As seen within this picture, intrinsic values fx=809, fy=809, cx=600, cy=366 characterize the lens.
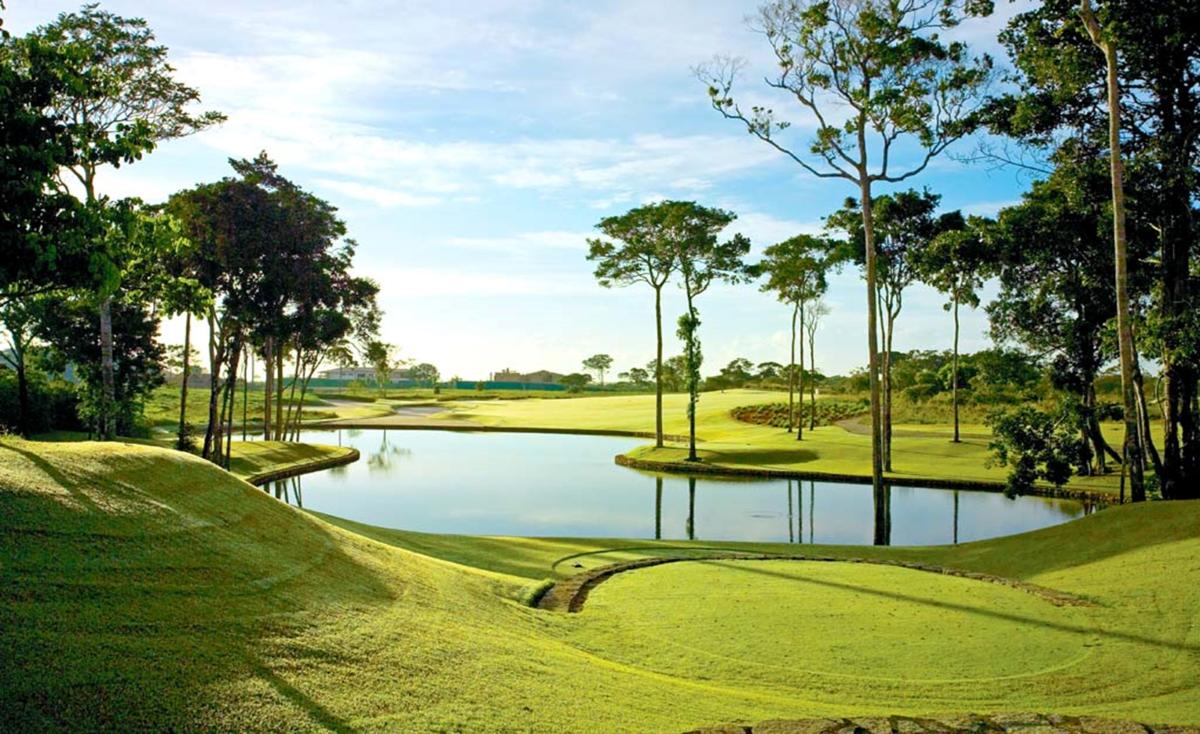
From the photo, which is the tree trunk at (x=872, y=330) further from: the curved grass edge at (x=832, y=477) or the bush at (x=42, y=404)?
the bush at (x=42, y=404)

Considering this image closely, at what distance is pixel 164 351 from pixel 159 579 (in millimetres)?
33595

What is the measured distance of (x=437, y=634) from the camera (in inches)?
233

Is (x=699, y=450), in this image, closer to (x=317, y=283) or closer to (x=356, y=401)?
(x=317, y=283)

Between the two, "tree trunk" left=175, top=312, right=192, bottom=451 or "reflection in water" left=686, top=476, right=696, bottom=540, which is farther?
"tree trunk" left=175, top=312, right=192, bottom=451

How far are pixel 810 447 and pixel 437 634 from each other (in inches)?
1287

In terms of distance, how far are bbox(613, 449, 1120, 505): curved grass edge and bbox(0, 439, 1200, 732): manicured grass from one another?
15.4m

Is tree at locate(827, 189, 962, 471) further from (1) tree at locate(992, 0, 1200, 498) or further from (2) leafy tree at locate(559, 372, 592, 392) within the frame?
(2) leafy tree at locate(559, 372, 592, 392)

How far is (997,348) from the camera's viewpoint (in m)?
29.6

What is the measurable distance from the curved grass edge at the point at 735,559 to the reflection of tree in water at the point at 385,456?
24999 mm

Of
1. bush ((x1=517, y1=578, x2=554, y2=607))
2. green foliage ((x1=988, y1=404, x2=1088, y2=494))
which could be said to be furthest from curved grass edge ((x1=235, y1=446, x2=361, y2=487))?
green foliage ((x1=988, y1=404, x2=1088, y2=494))

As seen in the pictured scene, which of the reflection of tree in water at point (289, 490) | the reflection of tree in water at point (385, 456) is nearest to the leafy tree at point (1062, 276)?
the reflection of tree in water at point (289, 490)

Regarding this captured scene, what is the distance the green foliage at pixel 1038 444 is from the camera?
1941 centimetres

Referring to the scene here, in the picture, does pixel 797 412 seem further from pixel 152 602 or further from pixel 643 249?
pixel 152 602

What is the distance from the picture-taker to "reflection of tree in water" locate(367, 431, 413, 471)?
119 feet
